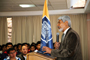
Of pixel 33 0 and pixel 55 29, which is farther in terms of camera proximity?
pixel 55 29

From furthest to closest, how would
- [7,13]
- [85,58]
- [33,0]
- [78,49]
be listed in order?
[7,13]
[85,58]
[33,0]
[78,49]

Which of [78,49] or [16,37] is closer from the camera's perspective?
[78,49]

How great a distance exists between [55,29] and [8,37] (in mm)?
2859

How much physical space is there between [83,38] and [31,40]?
291cm

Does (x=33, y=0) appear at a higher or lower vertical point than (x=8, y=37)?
higher

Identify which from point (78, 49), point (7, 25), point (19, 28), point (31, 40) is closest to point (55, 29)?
point (31, 40)

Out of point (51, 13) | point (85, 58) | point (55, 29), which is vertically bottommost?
point (85, 58)

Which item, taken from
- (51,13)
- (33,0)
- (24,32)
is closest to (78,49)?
(33,0)

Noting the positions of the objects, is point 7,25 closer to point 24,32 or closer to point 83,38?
point 24,32

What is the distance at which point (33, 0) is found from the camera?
625cm

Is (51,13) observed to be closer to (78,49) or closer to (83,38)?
(83,38)

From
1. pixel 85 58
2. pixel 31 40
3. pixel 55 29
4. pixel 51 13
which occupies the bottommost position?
pixel 85 58

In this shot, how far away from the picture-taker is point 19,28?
9.27 m

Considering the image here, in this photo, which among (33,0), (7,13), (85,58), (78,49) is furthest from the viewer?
(7,13)
